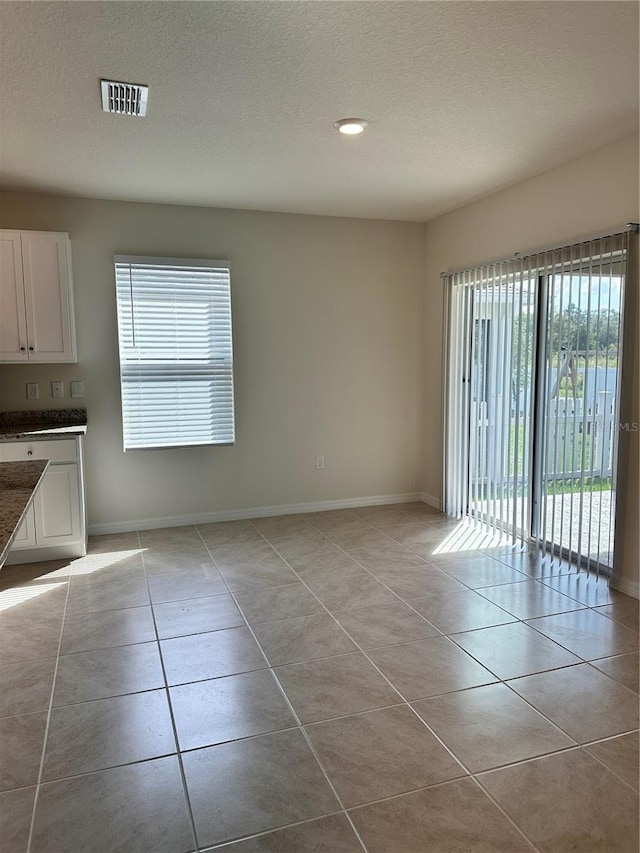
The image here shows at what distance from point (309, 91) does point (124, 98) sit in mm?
857

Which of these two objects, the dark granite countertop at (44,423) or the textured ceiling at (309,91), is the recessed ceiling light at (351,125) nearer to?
the textured ceiling at (309,91)

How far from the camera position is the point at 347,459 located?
Result: 540cm

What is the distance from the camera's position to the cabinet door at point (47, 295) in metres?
4.09

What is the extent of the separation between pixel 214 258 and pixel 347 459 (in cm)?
210

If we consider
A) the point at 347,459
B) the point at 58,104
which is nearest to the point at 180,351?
the point at 347,459

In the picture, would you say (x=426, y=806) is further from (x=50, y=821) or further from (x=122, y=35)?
(x=122, y=35)

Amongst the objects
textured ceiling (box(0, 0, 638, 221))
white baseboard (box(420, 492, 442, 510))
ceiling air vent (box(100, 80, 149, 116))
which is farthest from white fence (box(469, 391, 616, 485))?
ceiling air vent (box(100, 80, 149, 116))

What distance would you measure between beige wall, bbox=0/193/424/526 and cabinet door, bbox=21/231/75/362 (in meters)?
0.28

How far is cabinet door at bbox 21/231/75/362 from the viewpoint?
161 inches

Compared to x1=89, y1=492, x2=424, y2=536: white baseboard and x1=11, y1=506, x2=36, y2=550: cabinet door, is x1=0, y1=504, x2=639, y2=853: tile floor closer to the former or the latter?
x1=11, y1=506, x2=36, y2=550: cabinet door

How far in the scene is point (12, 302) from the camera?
4078 mm

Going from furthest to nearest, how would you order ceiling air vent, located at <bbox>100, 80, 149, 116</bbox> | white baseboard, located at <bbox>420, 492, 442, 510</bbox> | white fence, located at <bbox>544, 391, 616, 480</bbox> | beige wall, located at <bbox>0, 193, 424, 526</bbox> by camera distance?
white baseboard, located at <bbox>420, 492, 442, 510</bbox>
beige wall, located at <bbox>0, 193, 424, 526</bbox>
white fence, located at <bbox>544, 391, 616, 480</bbox>
ceiling air vent, located at <bbox>100, 80, 149, 116</bbox>

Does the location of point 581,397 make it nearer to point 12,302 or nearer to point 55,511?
point 55,511

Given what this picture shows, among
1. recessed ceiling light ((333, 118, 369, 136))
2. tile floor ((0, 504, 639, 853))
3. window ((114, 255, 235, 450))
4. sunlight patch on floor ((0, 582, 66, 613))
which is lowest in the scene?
tile floor ((0, 504, 639, 853))
